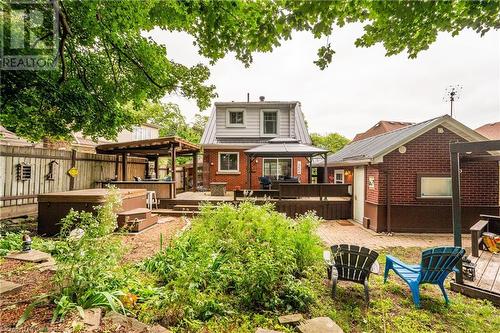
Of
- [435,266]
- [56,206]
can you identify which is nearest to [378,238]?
[435,266]

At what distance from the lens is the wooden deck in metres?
4.21

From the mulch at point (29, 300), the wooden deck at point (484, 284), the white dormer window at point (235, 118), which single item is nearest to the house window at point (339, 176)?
the white dormer window at point (235, 118)

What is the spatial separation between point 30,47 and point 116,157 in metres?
7.73

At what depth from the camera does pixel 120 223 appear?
6707mm

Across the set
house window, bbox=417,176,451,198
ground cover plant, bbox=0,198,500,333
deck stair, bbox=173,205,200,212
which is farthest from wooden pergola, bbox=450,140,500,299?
deck stair, bbox=173,205,200,212

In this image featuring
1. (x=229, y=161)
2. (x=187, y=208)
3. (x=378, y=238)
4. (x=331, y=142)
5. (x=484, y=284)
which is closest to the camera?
(x=484, y=284)

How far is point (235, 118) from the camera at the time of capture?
1605 cm

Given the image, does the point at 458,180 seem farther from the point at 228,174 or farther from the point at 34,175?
the point at 34,175

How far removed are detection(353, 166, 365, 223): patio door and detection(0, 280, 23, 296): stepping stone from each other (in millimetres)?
10378

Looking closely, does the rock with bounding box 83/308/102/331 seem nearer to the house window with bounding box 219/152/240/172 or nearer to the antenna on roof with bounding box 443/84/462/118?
the house window with bounding box 219/152/240/172

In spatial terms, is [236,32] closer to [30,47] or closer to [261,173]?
[30,47]

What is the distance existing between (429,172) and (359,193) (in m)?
2.67

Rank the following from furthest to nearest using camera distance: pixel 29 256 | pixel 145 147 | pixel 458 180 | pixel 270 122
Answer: pixel 270 122
pixel 145 147
pixel 458 180
pixel 29 256

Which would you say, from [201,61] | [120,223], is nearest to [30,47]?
[201,61]
